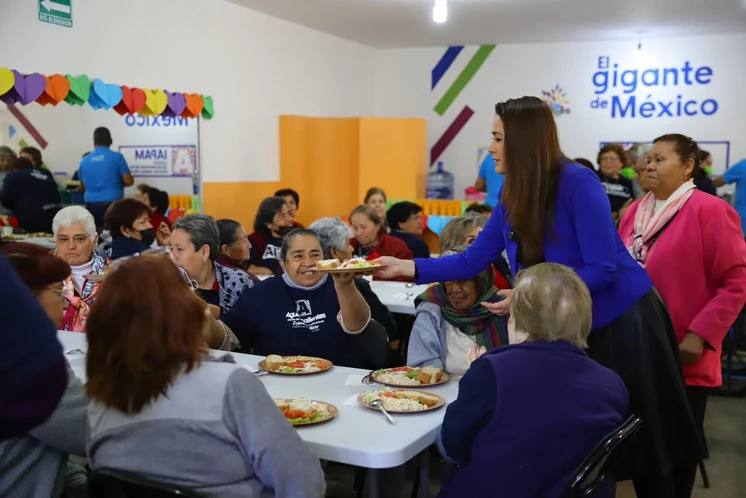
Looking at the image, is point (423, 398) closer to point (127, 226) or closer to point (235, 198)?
point (127, 226)

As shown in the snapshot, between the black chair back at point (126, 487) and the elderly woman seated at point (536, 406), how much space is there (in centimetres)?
81

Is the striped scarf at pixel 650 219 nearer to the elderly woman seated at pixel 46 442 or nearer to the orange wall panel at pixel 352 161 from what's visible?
the elderly woman seated at pixel 46 442

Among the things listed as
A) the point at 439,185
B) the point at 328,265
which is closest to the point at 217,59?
the point at 439,185

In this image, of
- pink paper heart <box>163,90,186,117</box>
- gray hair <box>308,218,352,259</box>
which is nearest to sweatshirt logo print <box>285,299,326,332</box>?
gray hair <box>308,218,352,259</box>

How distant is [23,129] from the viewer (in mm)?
6254

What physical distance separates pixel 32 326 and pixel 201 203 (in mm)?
6766

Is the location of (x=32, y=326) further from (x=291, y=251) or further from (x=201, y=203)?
(x=201, y=203)

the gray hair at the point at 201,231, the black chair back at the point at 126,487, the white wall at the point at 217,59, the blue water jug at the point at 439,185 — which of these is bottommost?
the black chair back at the point at 126,487

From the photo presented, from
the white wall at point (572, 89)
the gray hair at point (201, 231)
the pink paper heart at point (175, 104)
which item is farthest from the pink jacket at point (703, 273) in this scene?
the white wall at point (572, 89)

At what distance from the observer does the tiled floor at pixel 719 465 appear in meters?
3.93

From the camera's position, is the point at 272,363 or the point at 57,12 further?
the point at 57,12

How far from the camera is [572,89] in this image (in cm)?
1089

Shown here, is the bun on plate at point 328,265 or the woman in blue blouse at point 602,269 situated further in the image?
the bun on plate at point 328,265

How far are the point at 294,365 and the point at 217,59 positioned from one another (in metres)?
5.98
